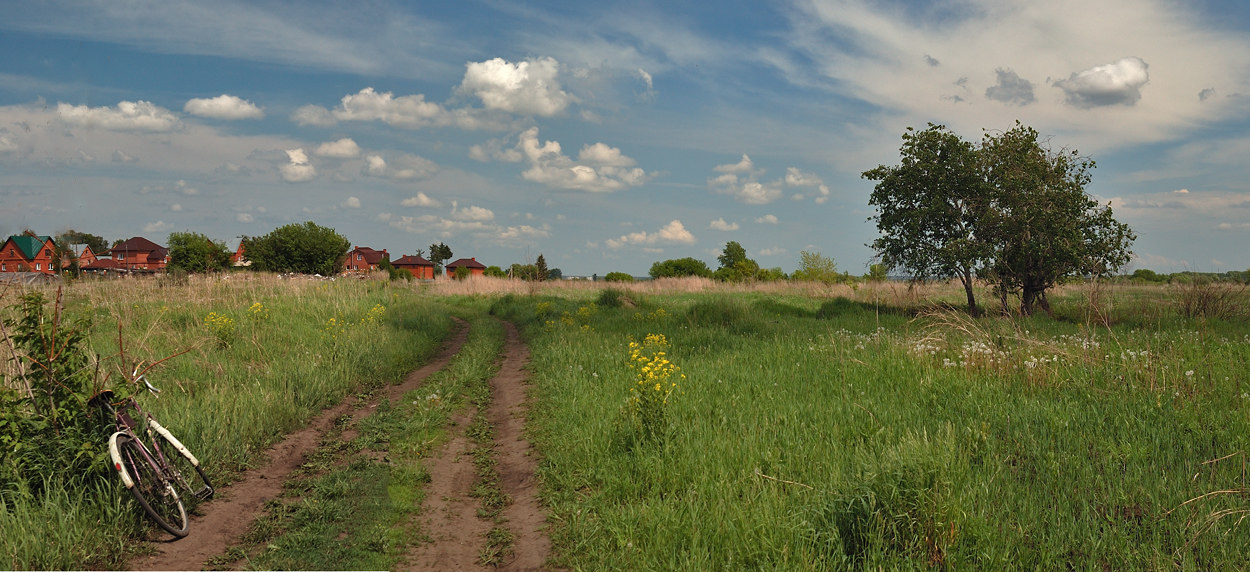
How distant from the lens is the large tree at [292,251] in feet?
189

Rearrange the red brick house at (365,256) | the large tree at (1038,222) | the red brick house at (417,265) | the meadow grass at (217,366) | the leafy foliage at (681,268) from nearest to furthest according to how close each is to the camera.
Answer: the meadow grass at (217,366), the large tree at (1038,222), the leafy foliage at (681,268), the red brick house at (365,256), the red brick house at (417,265)

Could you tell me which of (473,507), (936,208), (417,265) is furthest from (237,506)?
(417,265)

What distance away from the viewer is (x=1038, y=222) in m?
22.5

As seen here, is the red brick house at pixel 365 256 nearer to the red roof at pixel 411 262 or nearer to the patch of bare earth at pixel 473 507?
the red roof at pixel 411 262

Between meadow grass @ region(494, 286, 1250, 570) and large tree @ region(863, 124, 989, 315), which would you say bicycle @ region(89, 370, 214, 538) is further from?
large tree @ region(863, 124, 989, 315)

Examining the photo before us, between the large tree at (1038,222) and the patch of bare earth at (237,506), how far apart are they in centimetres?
2271

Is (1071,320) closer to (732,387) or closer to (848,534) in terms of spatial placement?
(732,387)

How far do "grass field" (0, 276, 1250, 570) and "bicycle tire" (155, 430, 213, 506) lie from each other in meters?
0.37

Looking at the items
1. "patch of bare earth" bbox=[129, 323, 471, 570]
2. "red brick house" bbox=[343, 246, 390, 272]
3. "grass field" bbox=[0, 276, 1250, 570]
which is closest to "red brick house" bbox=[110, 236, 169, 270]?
"red brick house" bbox=[343, 246, 390, 272]

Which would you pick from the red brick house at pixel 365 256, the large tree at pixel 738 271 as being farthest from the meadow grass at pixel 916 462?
the red brick house at pixel 365 256

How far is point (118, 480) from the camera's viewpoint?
5586mm

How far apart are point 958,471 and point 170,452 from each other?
730 cm

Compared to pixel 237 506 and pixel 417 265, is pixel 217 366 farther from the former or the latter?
pixel 417 265

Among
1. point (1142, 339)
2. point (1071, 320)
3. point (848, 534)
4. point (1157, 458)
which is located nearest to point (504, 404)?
point (848, 534)
